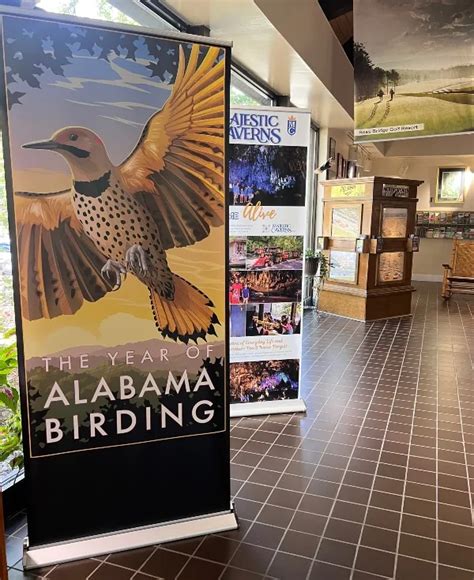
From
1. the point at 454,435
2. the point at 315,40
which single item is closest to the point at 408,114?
the point at 315,40

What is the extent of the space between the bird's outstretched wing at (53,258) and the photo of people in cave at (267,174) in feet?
5.22

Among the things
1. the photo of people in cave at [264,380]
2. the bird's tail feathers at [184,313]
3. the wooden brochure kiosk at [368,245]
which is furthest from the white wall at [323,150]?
the bird's tail feathers at [184,313]

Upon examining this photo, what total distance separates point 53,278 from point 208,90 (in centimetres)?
104

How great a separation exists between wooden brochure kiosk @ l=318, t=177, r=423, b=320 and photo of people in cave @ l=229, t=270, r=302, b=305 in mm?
3789

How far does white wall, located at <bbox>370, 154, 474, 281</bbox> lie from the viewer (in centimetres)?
1195

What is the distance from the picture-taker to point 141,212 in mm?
2189

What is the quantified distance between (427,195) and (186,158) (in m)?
11.2

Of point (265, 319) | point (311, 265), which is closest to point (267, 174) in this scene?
point (265, 319)

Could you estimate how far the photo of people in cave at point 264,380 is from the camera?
3801 millimetres

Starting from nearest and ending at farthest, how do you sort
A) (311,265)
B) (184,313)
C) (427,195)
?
1. (184,313)
2. (311,265)
3. (427,195)

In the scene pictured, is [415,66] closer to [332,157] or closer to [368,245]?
[368,245]

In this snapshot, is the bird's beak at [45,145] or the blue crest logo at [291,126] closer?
the bird's beak at [45,145]

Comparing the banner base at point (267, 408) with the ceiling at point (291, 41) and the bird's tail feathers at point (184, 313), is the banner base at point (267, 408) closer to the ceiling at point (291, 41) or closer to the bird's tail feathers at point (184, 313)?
the bird's tail feathers at point (184, 313)

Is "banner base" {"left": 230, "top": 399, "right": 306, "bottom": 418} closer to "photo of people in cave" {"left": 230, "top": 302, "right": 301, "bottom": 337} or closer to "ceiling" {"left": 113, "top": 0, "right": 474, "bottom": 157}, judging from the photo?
"photo of people in cave" {"left": 230, "top": 302, "right": 301, "bottom": 337}
